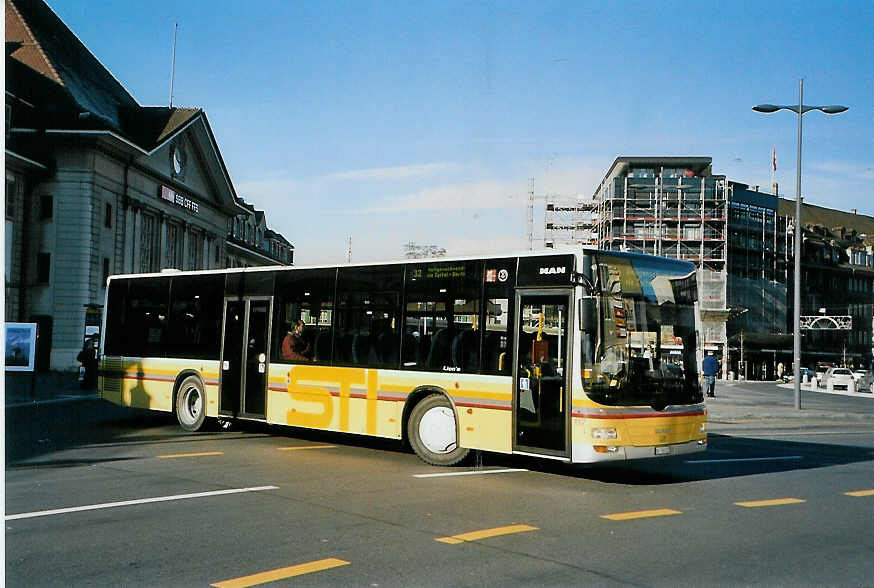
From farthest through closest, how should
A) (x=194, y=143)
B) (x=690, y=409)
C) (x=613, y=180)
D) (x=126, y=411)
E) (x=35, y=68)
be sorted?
(x=613, y=180) < (x=194, y=143) < (x=35, y=68) < (x=126, y=411) < (x=690, y=409)

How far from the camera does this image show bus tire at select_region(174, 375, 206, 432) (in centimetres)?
1781

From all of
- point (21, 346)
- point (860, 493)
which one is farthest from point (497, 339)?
point (21, 346)

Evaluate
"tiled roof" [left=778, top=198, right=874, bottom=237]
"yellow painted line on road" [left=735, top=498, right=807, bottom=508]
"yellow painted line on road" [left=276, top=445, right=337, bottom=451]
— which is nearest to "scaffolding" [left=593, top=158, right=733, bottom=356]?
"tiled roof" [left=778, top=198, right=874, bottom=237]

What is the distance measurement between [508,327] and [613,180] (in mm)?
84746

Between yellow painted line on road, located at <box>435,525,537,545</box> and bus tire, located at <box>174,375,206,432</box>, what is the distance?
1013 cm

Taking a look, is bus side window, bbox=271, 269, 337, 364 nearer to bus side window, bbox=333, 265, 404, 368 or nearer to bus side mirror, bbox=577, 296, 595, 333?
bus side window, bbox=333, 265, 404, 368

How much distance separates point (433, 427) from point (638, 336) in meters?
3.28

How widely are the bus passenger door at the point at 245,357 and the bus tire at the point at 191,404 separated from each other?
738 mm

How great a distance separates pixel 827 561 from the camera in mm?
7574

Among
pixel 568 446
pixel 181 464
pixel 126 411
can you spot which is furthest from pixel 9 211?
pixel 568 446

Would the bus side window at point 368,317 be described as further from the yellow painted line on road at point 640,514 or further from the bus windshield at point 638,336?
the yellow painted line on road at point 640,514

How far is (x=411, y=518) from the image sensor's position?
363 inches

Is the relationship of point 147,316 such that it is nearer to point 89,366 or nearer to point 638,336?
point 638,336

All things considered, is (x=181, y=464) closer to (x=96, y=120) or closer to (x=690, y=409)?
(x=690, y=409)
